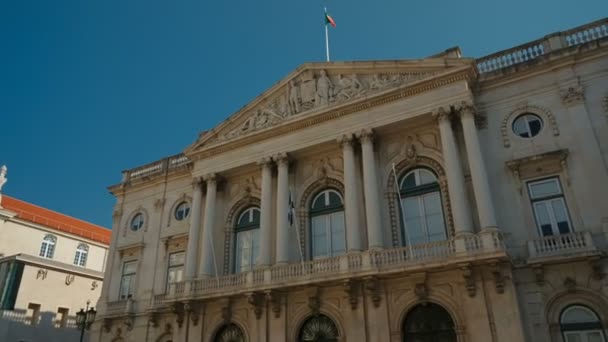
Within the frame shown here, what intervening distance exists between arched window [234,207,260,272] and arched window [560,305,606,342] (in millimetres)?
12608

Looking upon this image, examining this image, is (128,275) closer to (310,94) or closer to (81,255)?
(310,94)

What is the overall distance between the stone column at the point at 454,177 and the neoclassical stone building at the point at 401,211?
0.17 ft

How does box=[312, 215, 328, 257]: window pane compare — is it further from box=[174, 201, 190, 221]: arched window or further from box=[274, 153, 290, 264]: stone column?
box=[174, 201, 190, 221]: arched window

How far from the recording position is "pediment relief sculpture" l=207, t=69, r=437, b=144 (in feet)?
64.6

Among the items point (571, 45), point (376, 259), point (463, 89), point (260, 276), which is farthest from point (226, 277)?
point (571, 45)

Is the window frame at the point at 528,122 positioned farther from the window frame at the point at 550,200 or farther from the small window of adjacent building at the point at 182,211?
the small window of adjacent building at the point at 182,211

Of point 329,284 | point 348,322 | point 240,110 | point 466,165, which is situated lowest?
point 348,322

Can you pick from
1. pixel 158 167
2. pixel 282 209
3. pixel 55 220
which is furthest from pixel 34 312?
pixel 282 209

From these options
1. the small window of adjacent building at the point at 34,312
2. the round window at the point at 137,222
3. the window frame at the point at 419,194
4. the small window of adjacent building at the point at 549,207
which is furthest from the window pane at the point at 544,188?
the small window of adjacent building at the point at 34,312

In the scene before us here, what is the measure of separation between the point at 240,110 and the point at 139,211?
8853 mm

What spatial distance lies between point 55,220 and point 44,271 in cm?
961

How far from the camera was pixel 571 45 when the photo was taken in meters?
17.2

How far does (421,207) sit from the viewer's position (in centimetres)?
1822

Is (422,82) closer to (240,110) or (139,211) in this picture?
(240,110)
